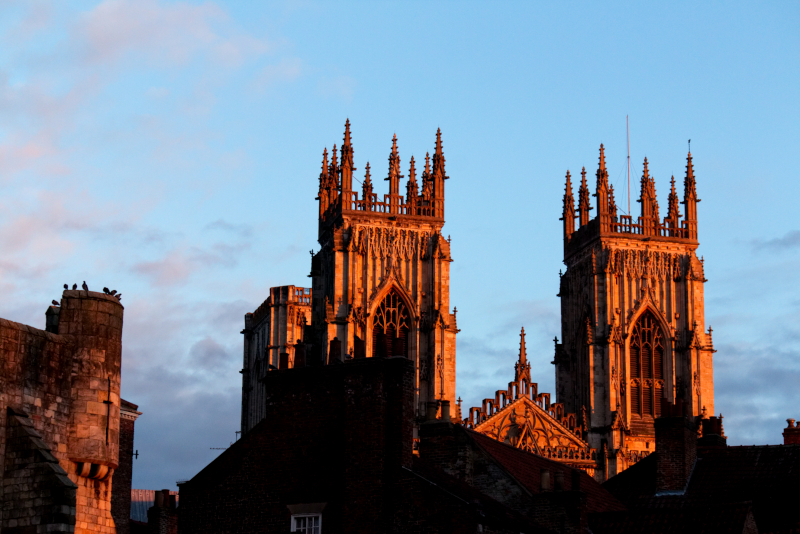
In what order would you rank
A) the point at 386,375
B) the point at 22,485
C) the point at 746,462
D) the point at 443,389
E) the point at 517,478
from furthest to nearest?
the point at 443,389 → the point at 746,462 → the point at 517,478 → the point at 386,375 → the point at 22,485

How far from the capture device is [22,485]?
66.0 feet

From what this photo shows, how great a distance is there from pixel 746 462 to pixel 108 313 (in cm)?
1807

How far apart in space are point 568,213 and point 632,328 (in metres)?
7.75

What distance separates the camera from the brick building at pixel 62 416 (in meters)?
20.0

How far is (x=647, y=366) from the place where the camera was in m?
71.4

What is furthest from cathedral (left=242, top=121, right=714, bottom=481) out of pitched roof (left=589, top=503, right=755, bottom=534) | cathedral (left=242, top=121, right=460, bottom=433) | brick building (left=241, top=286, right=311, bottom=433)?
pitched roof (left=589, top=503, right=755, bottom=534)

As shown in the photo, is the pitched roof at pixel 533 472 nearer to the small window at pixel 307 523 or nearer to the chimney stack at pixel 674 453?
the chimney stack at pixel 674 453

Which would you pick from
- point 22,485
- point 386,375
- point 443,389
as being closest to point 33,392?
point 22,485

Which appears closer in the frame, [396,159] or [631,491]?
[631,491]

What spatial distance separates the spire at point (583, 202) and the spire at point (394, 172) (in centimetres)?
911

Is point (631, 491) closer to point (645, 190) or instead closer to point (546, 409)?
point (546, 409)

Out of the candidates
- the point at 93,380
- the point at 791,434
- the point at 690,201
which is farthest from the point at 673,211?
the point at 93,380

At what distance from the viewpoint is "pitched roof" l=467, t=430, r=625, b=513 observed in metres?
32.9

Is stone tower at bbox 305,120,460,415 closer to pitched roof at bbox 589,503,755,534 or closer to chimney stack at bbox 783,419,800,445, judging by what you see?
chimney stack at bbox 783,419,800,445
